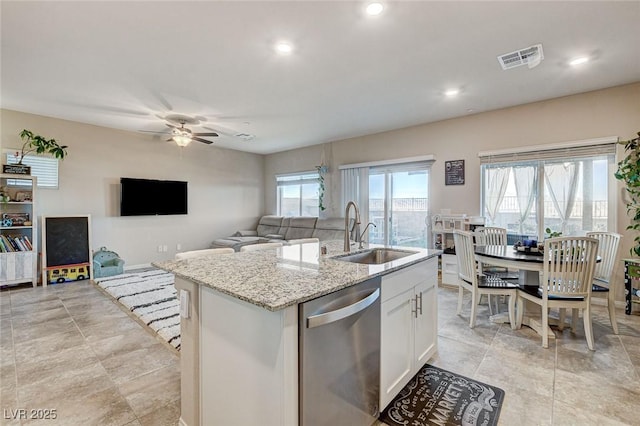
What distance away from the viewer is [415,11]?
2.15 m

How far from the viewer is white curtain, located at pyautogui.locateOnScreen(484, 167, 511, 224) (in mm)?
4289

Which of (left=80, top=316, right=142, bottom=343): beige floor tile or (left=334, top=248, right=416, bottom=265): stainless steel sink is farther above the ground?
(left=334, top=248, right=416, bottom=265): stainless steel sink

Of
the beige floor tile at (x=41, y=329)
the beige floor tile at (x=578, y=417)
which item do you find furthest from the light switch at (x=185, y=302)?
the beige floor tile at (x=41, y=329)

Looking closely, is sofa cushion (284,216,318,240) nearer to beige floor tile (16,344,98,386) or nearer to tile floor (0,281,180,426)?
tile floor (0,281,180,426)

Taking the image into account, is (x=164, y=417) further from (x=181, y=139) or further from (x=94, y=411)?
(x=181, y=139)

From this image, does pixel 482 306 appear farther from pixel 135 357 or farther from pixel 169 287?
pixel 169 287

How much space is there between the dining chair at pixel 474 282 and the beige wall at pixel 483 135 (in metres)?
1.71

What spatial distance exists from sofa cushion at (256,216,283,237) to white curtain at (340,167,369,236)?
192cm

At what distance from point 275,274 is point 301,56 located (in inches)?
87.7

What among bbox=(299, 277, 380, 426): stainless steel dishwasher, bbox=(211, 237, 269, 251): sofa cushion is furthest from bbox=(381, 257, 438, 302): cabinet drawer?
bbox=(211, 237, 269, 251): sofa cushion

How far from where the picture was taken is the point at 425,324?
7.20 ft

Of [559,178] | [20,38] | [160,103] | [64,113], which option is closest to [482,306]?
[559,178]

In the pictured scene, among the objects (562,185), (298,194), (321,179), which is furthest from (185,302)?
(298,194)

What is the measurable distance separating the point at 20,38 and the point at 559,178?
6066 mm
